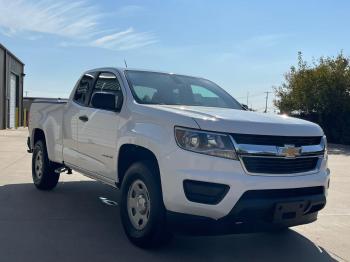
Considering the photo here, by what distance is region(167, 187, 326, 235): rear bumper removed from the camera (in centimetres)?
408

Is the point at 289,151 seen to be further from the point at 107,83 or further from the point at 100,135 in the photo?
the point at 107,83

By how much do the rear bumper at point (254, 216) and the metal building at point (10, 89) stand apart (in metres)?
31.7

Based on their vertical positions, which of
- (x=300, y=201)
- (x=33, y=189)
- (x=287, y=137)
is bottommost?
(x=33, y=189)

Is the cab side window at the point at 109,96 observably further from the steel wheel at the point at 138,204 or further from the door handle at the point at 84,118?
the steel wheel at the point at 138,204

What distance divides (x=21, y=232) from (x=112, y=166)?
1.24 metres

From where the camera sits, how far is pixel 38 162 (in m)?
7.88

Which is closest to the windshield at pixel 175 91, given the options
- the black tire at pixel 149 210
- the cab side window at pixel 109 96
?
the cab side window at pixel 109 96

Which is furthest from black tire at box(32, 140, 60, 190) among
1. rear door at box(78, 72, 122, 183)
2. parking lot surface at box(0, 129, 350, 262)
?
rear door at box(78, 72, 122, 183)

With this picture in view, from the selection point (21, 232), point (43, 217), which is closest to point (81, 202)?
point (43, 217)

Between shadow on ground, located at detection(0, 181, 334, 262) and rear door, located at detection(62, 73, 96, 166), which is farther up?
rear door, located at detection(62, 73, 96, 166)

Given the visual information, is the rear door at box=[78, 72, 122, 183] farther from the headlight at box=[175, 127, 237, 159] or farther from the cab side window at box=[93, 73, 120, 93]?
the headlight at box=[175, 127, 237, 159]

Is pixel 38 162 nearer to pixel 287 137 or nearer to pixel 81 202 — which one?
pixel 81 202

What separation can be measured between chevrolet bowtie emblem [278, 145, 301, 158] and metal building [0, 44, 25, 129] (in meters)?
31.8

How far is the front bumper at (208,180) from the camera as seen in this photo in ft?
13.3
